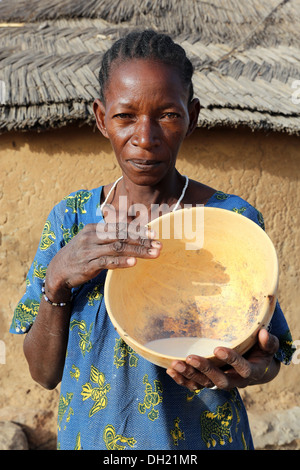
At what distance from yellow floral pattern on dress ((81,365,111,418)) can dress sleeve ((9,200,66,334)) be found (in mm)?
261

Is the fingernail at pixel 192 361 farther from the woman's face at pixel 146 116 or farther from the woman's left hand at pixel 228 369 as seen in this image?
the woman's face at pixel 146 116

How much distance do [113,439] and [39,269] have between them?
1.66ft

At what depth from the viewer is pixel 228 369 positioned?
139 centimetres

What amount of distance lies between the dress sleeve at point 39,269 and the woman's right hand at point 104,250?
0.22 metres

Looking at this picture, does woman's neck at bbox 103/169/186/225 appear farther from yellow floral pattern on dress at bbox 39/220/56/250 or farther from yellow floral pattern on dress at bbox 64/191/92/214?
yellow floral pattern on dress at bbox 39/220/56/250

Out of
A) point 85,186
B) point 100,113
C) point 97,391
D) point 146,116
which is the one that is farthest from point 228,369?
point 85,186

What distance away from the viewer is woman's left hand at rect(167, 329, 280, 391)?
1296mm

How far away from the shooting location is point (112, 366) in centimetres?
153

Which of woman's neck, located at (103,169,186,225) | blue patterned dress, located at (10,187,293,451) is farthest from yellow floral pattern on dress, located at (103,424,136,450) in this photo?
woman's neck, located at (103,169,186,225)

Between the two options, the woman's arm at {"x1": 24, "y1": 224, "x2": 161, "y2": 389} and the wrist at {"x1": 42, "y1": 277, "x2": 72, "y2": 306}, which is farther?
the wrist at {"x1": 42, "y1": 277, "x2": 72, "y2": 306}

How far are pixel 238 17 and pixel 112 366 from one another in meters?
4.55

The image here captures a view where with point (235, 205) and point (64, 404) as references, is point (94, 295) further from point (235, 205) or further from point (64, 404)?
point (235, 205)

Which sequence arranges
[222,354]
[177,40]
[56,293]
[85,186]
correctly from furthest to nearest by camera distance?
[177,40] < [85,186] < [56,293] < [222,354]
